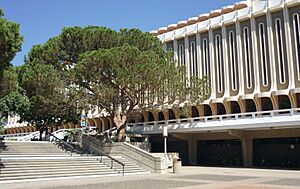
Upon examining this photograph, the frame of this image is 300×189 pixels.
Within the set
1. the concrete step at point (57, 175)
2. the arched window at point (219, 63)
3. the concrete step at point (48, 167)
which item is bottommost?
the concrete step at point (57, 175)

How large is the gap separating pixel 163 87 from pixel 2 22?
14.3m

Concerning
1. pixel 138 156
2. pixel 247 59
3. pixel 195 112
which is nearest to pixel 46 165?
pixel 138 156

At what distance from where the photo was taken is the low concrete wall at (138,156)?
26.0m

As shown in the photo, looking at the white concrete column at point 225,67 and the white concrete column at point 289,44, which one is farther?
the white concrete column at point 225,67

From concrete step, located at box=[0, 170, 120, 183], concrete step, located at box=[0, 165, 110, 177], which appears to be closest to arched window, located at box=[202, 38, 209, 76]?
concrete step, located at box=[0, 165, 110, 177]

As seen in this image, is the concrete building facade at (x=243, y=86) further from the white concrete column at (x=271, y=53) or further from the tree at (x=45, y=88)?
the tree at (x=45, y=88)

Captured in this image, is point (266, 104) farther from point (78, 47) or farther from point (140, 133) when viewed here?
point (78, 47)

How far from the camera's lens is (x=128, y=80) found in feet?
90.6

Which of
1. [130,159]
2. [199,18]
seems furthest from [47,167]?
[199,18]

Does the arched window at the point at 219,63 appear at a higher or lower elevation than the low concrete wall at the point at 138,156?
higher

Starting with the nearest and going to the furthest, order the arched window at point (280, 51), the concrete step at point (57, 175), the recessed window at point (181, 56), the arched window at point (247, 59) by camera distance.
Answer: the concrete step at point (57, 175) < the arched window at point (280, 51) < the arched window at point (247, 59) < the recessed window at point (181, 56)

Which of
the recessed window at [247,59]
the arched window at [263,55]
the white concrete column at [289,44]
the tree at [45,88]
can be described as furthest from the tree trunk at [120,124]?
the white concrete column at [289,44]

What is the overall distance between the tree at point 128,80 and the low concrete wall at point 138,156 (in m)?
1.49

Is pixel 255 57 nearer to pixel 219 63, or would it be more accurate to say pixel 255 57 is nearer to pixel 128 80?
pixel 219 63
